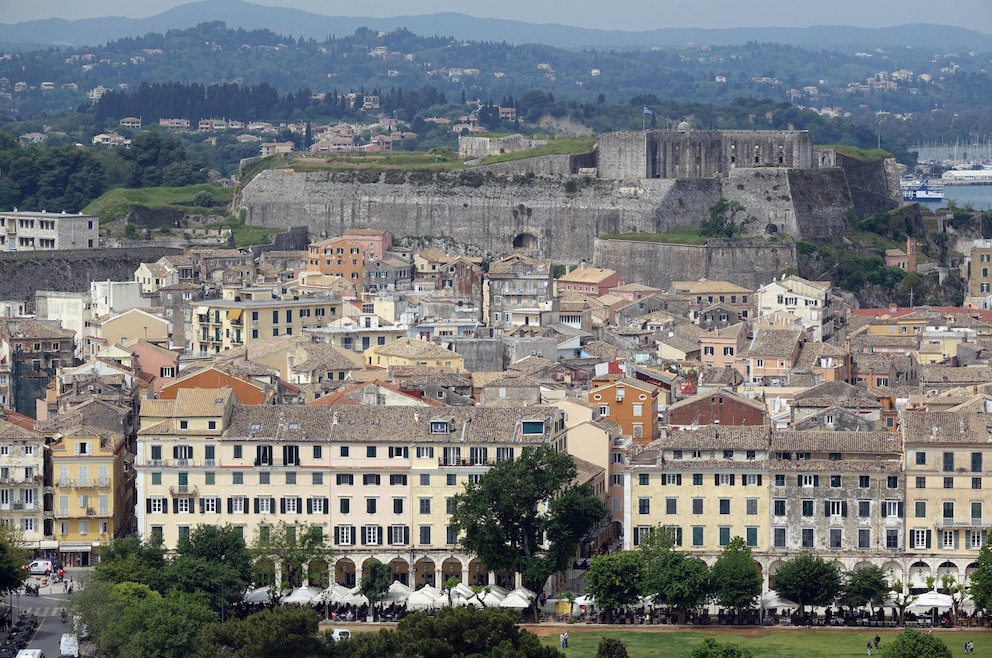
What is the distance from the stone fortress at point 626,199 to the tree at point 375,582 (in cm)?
5258

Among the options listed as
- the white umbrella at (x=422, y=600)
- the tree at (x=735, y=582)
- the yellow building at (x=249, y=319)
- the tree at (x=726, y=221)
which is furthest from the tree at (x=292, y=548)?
the tree at (x=726, y=221)

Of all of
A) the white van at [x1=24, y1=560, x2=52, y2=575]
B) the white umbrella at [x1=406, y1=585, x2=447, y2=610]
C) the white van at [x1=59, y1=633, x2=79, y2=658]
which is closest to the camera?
the white van at [x1=59, y1=633, x2=79, y2=658]

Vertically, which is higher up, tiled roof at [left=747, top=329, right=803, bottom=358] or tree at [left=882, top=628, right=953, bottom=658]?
tiled roof at [left=747, top=329, right=803, bottom=358]

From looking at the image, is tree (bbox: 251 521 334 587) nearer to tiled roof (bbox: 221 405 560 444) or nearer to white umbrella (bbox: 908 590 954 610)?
tiled roof (bbox: 221 405 560 444)

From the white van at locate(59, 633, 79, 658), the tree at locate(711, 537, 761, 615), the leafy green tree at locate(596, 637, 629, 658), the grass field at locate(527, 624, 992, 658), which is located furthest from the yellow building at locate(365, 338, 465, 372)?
the leafy green tree at locate(596, 637, 629, 658)

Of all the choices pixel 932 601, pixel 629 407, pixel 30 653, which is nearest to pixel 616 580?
pixel 932 601

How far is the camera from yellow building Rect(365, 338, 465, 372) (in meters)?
77.2

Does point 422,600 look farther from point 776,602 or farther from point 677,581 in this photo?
point 776,602

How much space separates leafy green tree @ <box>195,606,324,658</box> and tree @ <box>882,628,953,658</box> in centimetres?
1056

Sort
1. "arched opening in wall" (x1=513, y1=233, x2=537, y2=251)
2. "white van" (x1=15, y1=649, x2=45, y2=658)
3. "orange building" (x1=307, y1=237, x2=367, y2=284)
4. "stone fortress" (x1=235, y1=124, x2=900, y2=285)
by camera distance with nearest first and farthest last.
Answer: "white van" (x1=15, y1=649, x2=45, y2=658) < "orange building" (x1=307, y1=237, x2=367, y2=284) < "stone fortress" (x1=235, y1=124, x2=900, y2=285) < "arched opening in wall" (x1=513, y1=233, x2=537, y2=251)

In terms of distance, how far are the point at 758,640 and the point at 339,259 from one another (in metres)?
52.9

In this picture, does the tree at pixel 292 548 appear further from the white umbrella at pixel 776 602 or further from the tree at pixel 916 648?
the tree at pixel 916 648

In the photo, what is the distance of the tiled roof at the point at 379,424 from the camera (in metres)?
59.7

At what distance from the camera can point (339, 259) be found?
106m
